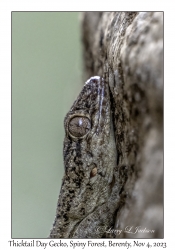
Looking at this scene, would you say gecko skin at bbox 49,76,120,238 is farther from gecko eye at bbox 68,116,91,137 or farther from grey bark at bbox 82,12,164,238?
grey bark at bbox 82,12,164,238

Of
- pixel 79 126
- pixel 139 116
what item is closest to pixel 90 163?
pixel 79 126

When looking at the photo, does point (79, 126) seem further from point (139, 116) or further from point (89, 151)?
point (139, 116)

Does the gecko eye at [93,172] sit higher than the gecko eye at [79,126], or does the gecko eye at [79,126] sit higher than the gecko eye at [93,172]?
the gecko eye at [79,126]

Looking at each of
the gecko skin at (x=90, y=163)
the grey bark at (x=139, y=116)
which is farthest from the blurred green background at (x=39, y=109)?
the grey bark at (x=139, y=116)

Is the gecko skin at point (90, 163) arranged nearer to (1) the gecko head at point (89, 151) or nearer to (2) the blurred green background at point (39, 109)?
(1) the gecko head at point (89, 151)

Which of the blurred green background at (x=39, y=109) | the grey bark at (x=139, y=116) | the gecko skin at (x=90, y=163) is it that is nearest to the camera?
the grey bark at (x=139, y=116)

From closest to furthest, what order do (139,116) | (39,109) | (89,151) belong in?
(139,116) < (89,151) < (39,109)
